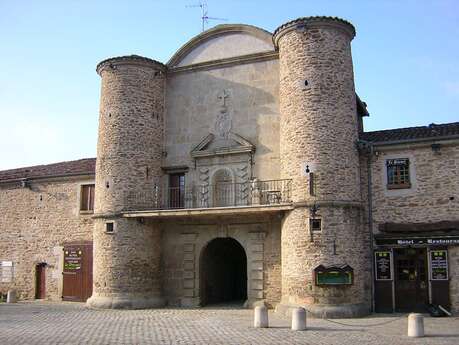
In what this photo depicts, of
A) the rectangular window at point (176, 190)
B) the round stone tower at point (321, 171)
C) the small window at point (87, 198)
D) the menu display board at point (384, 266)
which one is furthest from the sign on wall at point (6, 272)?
the menu display board at point (384, 266)

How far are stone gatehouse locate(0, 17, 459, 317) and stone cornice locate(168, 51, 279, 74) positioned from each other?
5 cm

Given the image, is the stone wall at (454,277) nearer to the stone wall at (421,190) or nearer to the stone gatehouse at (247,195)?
the stone gatehouse at (247,195)

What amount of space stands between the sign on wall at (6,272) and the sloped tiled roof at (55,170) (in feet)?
13.3

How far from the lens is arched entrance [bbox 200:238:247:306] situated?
21156 mm

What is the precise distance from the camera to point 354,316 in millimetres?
16734

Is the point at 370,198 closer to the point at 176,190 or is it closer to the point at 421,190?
the point at 421,190

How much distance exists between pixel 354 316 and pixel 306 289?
5.50 ft

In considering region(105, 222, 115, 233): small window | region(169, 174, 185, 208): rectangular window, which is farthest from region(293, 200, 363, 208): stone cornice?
region(105, 222, 115, 233): small window

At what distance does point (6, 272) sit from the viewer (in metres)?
25.0

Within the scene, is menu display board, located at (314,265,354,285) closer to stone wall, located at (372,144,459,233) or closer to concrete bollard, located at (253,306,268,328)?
stone wall, located at (372,144,459,233)

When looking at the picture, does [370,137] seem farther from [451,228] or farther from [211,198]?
[211,198]

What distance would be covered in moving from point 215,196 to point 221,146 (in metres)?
1.95

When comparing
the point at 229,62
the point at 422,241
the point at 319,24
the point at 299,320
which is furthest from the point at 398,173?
the point at 229,62

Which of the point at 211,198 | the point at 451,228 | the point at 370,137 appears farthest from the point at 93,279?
the point at 451,228
